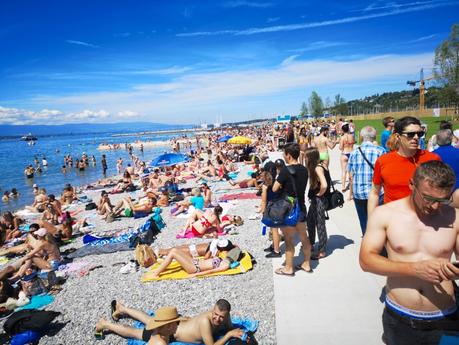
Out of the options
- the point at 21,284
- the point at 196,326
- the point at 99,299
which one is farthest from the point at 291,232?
the point at 21,284

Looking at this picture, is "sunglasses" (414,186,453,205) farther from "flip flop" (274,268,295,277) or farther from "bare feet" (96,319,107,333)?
"bare feet" (96,319,107,333)

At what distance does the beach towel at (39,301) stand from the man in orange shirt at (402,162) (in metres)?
5.15

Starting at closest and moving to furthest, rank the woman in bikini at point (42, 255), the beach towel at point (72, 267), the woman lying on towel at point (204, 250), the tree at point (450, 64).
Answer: the woman lying on towel at point (204, 250) < the woman in bikini at point (42, 255) < the beach towel at point (72, 267) < the tree at point (450, 64)

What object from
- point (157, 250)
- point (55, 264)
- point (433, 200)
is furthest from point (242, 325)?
point (55, 264)

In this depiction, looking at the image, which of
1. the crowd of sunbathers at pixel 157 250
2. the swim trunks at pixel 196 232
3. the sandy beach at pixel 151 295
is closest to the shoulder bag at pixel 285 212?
the crowd of sunbathers at pixel 157 250

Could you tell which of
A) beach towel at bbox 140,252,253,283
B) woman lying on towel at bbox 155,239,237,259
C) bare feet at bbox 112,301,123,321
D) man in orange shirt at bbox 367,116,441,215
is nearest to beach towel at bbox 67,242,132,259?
woman lying on towel at bbox 155,239,237,259

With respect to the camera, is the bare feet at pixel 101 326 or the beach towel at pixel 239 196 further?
the beach towel at pixel 239 196

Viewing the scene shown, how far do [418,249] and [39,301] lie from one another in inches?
225

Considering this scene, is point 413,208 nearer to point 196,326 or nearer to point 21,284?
point 196,326

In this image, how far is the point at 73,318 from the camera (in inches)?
178

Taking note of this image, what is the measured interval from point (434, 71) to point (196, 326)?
42.2m

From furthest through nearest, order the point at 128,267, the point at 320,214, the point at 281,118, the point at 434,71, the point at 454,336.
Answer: the point at 281,118 < the point at 434,71 < the point at 128,267 < the point at 320,214 < the point at 454,336

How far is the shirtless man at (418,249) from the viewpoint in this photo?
62.9 inches

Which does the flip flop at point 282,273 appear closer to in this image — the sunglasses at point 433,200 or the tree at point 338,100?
the sunglasses at point 433,200
